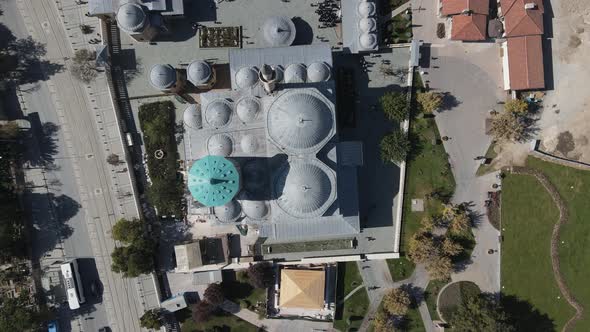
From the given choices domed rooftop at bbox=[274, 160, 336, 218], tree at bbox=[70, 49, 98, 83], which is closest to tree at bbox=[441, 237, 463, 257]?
domed rooftop at bbox=[274, 160, 336, 218]

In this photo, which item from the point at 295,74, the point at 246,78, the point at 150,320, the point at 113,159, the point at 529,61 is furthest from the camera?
the point at 113,159

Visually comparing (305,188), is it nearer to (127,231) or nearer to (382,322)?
(382,322)

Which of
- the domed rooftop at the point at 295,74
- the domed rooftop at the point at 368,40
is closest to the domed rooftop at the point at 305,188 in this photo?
the domed rooftop at the point at 295,74

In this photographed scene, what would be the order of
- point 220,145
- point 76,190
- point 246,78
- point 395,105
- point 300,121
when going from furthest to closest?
point 76,190 < point 395,105 < point 246,78 < point 220,145 < point 300,121

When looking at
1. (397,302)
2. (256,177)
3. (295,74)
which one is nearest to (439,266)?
(397,302)

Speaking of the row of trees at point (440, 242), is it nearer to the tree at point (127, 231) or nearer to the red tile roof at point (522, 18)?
the red tile roof at point (522, 18)

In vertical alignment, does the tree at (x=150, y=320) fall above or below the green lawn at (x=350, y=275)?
below

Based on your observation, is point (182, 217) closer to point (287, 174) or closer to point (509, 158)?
point (287, 174)
